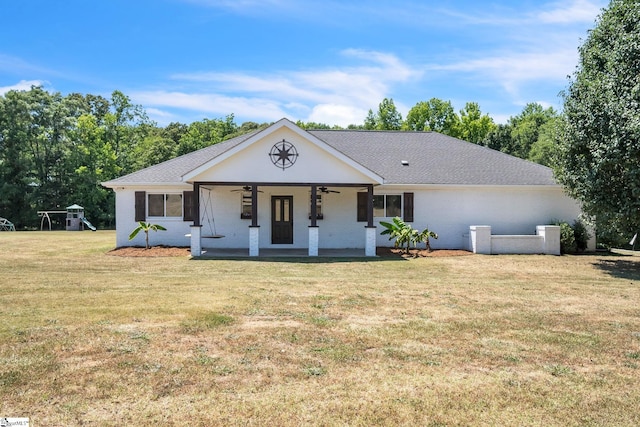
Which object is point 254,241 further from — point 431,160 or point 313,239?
point 431,160

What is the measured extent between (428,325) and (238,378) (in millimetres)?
3505

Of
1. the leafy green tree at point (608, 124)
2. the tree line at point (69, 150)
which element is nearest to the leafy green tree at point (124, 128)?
the tree line at point (69, 150)

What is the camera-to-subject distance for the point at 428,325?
7320 mm

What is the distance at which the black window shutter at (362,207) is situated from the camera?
64.6 feet

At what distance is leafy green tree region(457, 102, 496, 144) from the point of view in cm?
5434

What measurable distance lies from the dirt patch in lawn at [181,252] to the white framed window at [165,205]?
147 cm

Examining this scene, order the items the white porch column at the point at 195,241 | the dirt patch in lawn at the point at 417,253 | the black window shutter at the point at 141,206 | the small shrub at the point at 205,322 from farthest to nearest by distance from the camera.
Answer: the black window shutter at the point at 141,206 → the dirt patch in lawn at the point at 417,253 → the white porch column at the point at 195,241 → the small shrub at the point at 205,322

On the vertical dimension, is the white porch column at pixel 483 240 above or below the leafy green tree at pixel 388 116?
below

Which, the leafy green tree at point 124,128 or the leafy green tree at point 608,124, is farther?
the leafy green tree at point 124,128

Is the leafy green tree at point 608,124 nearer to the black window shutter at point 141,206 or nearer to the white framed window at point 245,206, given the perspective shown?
the white framed window at point 245,206

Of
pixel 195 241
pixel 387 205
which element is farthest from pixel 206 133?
pixel 195 241

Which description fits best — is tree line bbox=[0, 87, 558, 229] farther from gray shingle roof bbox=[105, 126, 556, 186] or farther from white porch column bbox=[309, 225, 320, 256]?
white porch column bbox=[309, 225, 320, 256]

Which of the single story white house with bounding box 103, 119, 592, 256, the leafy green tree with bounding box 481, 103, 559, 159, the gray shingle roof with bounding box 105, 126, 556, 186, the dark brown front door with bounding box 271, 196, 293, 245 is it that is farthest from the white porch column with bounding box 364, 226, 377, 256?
the leafy green tree with bounding box 481, 103, 559, 159

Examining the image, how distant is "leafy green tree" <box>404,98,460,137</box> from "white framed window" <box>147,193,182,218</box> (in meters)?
41.6
